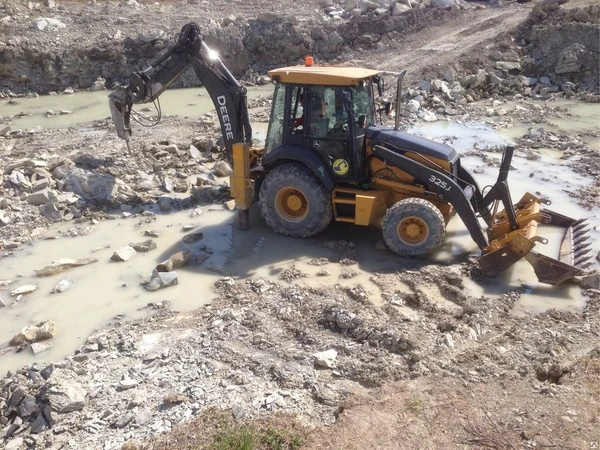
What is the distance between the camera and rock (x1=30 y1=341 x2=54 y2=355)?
18.1ft

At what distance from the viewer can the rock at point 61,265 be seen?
6.94 meters

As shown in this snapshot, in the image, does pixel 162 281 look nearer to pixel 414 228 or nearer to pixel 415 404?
pixel 414 228

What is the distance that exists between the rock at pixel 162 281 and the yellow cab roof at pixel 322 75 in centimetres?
272

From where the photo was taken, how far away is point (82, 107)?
54.8 feet

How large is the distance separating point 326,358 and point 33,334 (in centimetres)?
298

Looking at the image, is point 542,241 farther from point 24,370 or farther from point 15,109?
point 15,109

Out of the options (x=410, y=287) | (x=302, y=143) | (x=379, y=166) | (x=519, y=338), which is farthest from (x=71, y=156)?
(x=519, y=338)

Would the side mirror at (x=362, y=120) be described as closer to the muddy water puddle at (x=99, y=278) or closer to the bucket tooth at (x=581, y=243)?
the muddy water puddle at (x=99, y=278)

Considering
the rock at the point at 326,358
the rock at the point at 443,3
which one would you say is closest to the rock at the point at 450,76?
the rock at the point at 443,3

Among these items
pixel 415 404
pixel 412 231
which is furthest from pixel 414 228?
pixel 415 404

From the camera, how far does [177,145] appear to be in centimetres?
1132

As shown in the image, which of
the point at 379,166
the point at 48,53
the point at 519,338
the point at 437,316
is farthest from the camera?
the point at 48,53

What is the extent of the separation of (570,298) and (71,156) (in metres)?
8.16

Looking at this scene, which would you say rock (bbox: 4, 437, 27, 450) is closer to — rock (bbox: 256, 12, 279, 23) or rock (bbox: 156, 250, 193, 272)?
rock (bbox: 156, 250, 193, 272)
